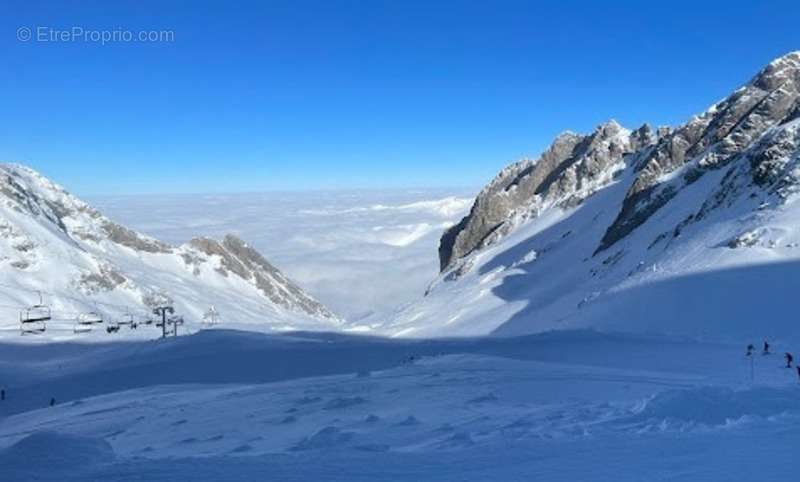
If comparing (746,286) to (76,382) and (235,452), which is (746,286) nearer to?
(235,452)

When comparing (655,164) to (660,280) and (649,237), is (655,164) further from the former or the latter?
(660,280)

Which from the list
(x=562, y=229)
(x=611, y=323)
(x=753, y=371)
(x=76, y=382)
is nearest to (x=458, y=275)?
(x=562, y=229)

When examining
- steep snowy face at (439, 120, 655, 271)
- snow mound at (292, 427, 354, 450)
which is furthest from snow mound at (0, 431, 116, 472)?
steep snowy face at (439, 120, 655, 271)

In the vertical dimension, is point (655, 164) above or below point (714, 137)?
below

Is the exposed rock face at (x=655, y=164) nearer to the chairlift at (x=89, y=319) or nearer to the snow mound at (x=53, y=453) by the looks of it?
the snow mound at (x=53, y=453)

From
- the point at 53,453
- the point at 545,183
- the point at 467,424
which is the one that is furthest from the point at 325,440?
the point at 545,183

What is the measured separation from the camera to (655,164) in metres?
88.2

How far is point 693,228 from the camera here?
5288cm

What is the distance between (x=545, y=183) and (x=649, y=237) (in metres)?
67.4

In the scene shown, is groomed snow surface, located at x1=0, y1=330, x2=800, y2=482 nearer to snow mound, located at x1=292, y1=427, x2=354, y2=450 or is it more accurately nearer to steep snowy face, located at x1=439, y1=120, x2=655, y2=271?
snow mound, located at x1=292, y1=427, x2=354, y2=450

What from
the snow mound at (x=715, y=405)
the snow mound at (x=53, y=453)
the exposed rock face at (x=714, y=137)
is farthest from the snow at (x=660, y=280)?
the snow mound at (x=53, y=453)

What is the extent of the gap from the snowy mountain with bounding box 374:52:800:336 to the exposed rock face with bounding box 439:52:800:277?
0.64 ft

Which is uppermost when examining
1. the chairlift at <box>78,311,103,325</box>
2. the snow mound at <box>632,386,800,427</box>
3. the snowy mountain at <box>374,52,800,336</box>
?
the snowy mountain at <box>374,52,800,336</box>

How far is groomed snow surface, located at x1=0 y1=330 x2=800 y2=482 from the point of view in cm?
1161
